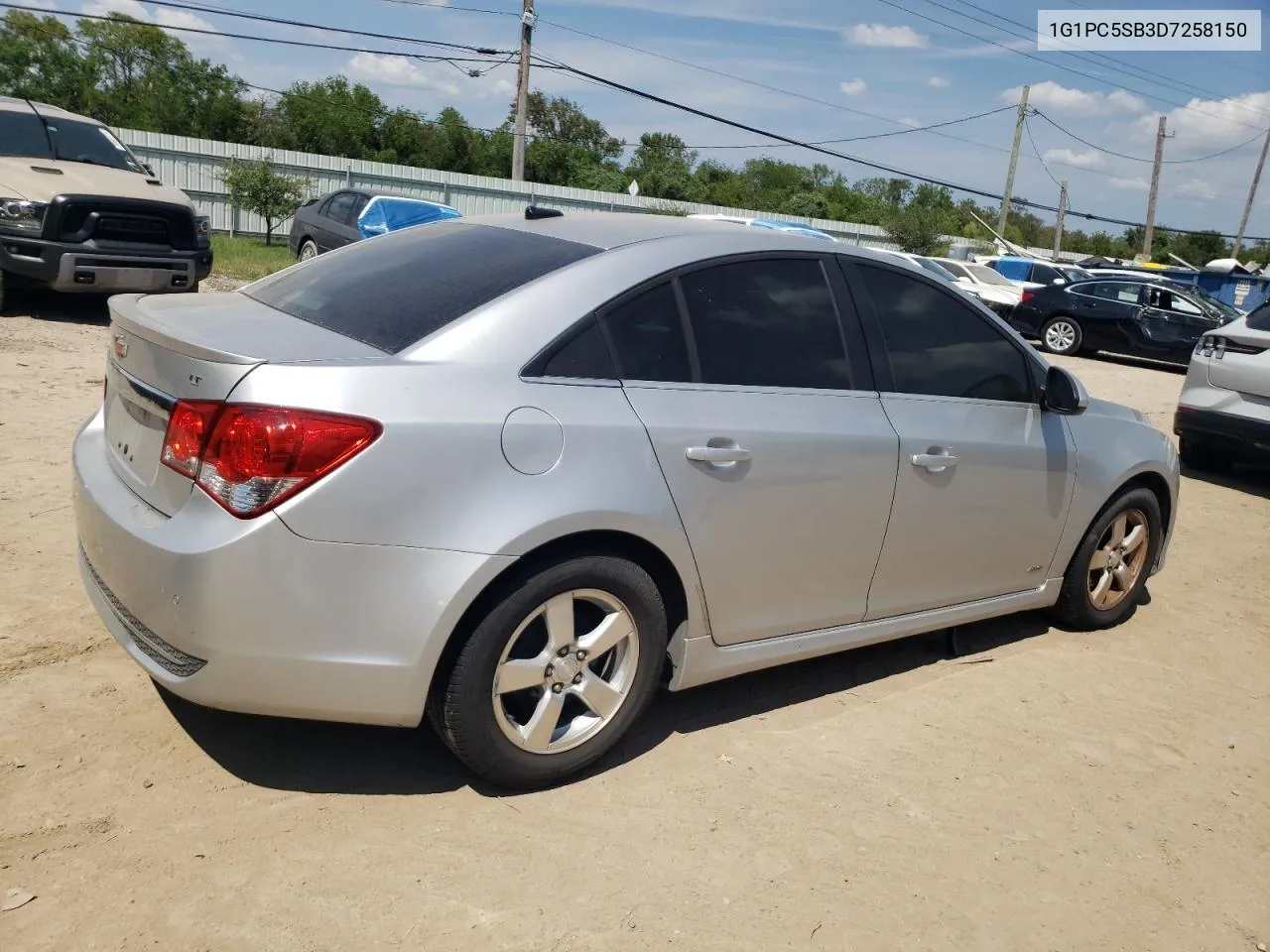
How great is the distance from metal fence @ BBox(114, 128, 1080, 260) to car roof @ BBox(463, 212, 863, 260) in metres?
24.1

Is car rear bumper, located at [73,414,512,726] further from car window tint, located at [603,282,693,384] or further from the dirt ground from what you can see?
car window tint, located at [603,282,693,384]

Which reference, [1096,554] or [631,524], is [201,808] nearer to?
[631,524]

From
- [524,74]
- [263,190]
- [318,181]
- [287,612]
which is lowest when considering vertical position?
[287,612]

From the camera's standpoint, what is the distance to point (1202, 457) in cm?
946

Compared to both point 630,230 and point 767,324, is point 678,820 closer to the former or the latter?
point 767,324

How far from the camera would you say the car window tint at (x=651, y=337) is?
323 cm

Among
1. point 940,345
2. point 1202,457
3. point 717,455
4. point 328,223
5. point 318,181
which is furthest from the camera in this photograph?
point 318,181

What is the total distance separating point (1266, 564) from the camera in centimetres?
675

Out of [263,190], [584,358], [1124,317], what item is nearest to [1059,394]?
[584,358]

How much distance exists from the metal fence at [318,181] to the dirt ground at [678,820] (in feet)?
81.1

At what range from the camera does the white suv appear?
8.16 metres

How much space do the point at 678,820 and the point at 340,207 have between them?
1613cm

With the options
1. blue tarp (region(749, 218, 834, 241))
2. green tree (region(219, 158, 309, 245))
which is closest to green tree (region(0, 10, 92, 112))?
green tree (region(219, 158, 309, 245))

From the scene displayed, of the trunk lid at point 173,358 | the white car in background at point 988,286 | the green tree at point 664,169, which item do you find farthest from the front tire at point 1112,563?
the green tree at point 664,169
